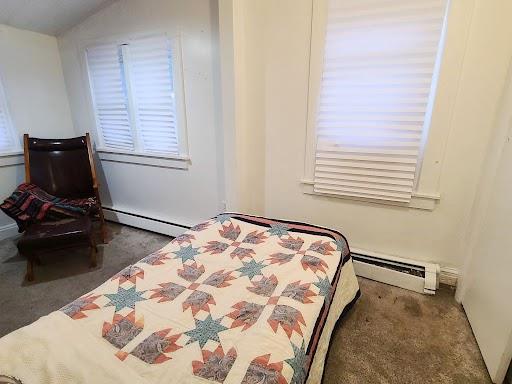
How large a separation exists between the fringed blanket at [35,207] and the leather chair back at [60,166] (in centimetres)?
14

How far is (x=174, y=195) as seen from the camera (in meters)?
2.80

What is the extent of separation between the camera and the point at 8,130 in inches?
105

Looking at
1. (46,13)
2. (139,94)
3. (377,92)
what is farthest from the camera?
(139,94)

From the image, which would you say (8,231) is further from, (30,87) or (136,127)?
(136,127)

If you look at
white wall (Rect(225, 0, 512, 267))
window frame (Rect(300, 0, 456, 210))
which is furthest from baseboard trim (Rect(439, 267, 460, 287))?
window frame (Rect(300, 0, 456, 210))

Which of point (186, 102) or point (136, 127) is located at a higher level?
point (186, 102)

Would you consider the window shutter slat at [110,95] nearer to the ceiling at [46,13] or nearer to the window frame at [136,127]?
the window frame at [136,127]

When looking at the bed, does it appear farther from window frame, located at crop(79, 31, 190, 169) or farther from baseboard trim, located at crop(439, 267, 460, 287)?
window frame, located at crop(79, 31, 190, 169)

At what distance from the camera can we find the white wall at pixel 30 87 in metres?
2.57

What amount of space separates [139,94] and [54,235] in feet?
4.74

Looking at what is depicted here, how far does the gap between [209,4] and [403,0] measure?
1.40 meters

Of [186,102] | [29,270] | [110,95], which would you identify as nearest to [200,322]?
[29,270]

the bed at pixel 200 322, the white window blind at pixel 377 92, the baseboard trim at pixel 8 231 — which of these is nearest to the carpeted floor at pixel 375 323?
the bed at pixel 200 322

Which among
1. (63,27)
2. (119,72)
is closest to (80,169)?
(119,72)
